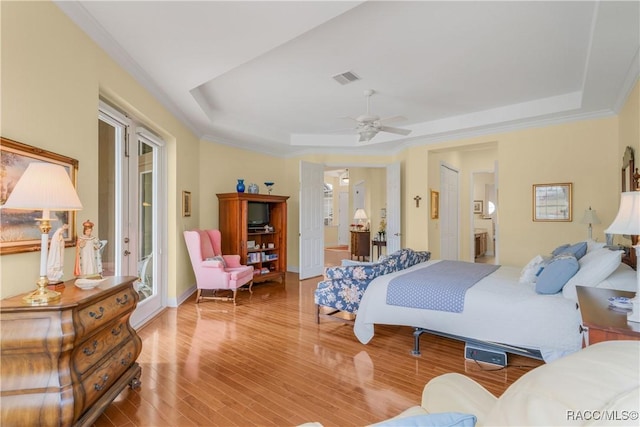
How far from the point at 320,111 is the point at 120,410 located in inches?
170

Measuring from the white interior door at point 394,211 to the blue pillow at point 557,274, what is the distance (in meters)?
3.60

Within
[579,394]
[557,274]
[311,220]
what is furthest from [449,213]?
[579,394]

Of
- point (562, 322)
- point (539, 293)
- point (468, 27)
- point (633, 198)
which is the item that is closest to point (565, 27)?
point (468, 27)

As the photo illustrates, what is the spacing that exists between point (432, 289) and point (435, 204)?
357cm

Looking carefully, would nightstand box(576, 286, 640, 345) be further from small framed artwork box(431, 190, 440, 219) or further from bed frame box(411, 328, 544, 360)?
small framed artwork box(431, 190, 440, 219)

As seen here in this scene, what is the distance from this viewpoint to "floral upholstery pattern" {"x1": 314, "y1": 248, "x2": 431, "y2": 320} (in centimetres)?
340

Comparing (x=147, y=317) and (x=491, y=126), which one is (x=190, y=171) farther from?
(x=491, y=126)

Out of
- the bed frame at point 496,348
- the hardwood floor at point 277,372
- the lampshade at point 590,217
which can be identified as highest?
the lampshade at point 590,217

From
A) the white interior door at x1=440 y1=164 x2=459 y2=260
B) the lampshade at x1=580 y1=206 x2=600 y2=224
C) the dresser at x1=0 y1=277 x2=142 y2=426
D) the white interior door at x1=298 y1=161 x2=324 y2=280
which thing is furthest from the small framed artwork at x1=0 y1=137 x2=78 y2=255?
the white interior door at x1=440 y1=164 x2=459 y2=260

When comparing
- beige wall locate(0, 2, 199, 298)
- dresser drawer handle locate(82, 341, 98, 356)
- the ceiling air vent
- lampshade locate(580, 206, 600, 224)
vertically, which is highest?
the ceiling air vent

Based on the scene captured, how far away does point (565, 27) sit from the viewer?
2740 mm

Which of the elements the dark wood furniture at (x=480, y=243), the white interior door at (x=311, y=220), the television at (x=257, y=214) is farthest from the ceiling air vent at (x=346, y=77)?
the dark wood furniture at (x=480, y=243)

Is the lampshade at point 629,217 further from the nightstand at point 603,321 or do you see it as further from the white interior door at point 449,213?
the white interior door at point 449,213

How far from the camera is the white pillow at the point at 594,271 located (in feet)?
7.88
